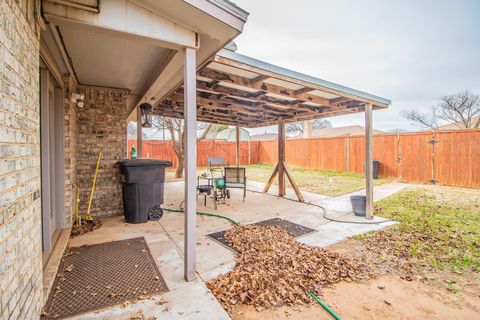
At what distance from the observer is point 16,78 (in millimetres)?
1341

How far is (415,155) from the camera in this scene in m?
9.15

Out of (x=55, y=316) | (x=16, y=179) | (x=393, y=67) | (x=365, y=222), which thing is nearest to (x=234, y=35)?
(x=16, y=179)

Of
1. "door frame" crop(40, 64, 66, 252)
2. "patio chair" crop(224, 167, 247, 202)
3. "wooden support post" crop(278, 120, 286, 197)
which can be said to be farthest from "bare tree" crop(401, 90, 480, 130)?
"door frame" crop(40, 64, 66, 252)

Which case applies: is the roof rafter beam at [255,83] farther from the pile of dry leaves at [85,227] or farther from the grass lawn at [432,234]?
the pile of dry leaves at [85,227]

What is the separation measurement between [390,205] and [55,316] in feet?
21.1

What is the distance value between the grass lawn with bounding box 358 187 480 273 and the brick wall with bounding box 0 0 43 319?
3623mm

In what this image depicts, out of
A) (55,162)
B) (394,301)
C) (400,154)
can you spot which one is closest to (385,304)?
(394,301)

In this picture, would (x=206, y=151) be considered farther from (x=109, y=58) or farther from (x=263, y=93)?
(x=109, y=58)

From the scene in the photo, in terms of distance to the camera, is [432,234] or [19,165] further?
A: [432,234]

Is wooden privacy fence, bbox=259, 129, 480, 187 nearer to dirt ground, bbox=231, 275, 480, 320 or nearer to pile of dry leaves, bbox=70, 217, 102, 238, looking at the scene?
dirt ground, bbox=231, 275, 480, 320

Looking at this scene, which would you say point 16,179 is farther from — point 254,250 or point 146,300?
point 254,250

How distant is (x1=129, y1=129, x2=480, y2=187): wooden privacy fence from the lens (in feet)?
26.0

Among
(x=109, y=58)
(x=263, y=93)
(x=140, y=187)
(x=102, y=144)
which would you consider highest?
(x=109, y=58)

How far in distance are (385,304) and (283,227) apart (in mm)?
2068
